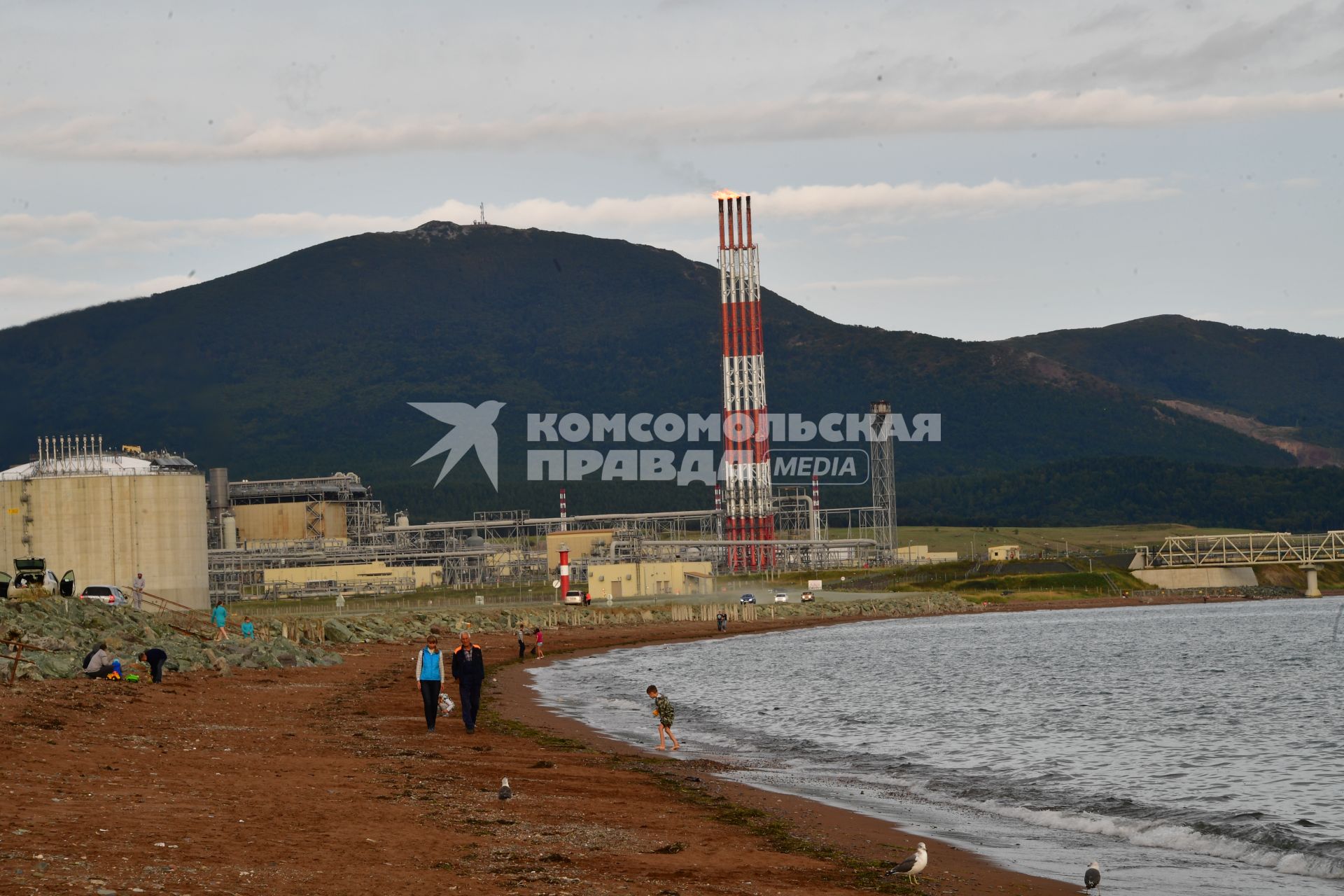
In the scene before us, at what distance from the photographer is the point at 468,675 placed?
30422mm

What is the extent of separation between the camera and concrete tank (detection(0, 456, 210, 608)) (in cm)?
8050

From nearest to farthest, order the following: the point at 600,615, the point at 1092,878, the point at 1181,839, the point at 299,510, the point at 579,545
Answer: the point at 1092,878 < the point at 1181,839 < the point at 600,615 < the point at 579,545 < the point at 299,510

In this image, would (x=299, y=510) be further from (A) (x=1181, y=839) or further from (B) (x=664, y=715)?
(A) (x=1181, y=839)

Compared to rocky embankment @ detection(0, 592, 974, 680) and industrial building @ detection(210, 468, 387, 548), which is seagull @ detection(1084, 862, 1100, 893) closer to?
rocky embankment @ detection(0, 592, 974, 680)

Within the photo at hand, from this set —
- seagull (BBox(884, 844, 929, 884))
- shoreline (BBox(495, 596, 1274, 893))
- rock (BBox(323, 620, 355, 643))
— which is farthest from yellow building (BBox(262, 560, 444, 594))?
seagull (BBox(884, 844, 929, 884))

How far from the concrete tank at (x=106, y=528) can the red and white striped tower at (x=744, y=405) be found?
63.7 metres

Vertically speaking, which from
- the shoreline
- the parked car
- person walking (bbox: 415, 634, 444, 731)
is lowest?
the shoreline

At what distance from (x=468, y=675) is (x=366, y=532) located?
113 m

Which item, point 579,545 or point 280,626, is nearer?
point 280,626

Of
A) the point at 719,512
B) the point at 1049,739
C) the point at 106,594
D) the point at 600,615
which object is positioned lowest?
the point at 600,615

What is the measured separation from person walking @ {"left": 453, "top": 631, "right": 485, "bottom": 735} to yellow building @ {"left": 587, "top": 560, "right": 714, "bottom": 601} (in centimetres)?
7810

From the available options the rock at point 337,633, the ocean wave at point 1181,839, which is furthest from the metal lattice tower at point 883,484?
the ocean wave at point 1181,839

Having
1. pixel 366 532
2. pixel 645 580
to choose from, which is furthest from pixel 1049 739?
pixel 366 532

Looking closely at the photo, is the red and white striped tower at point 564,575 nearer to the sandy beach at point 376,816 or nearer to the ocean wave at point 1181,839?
the sandy beach at point 376,816
